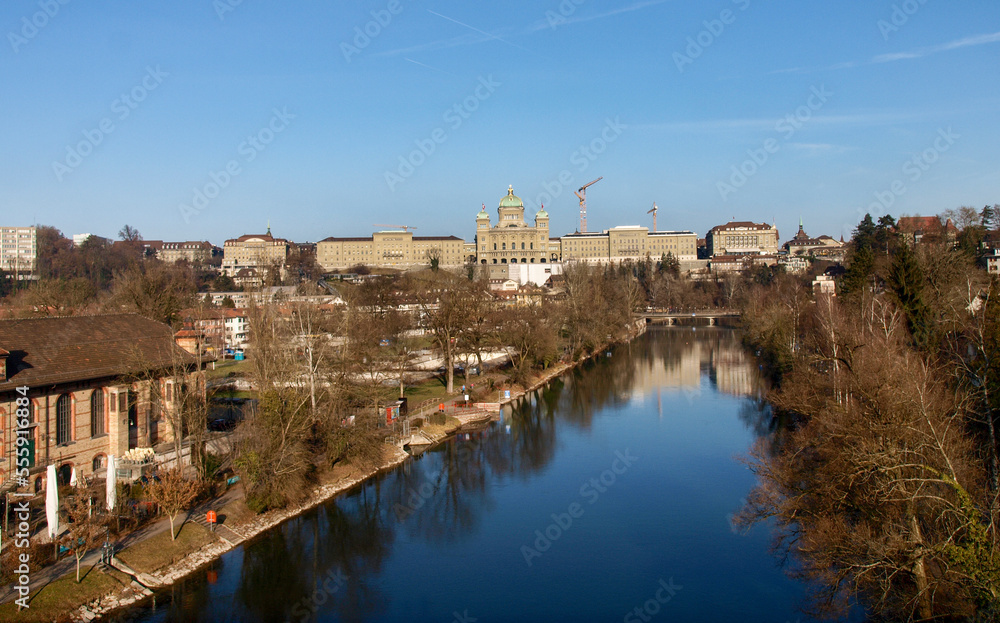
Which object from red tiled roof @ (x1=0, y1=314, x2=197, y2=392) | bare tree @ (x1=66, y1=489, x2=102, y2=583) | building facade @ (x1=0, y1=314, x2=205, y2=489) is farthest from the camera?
red tiled roof @ (x1=0, y1=314, x2=197, y2=392)

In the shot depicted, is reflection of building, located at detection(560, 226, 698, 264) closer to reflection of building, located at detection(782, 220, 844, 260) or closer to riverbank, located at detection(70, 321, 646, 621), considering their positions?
reflection of building, located at detection(782, 220, 844, 260)

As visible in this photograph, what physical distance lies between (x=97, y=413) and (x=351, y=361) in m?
7.37

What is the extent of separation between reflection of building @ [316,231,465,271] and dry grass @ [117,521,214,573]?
276 feet

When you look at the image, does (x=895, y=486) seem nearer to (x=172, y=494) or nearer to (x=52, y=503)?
(x=172, y=494)

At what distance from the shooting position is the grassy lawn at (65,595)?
8945 mm

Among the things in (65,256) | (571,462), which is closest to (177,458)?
(571,462)

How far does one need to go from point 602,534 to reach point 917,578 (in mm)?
5425

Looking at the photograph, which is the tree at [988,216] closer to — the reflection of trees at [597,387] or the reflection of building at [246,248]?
the reflection of trees at [597,387]

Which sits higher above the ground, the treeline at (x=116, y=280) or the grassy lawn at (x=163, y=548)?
the treeline at (x=116, y=280)

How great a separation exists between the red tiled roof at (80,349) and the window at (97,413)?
416mm

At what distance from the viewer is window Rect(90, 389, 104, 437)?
45.9 feet

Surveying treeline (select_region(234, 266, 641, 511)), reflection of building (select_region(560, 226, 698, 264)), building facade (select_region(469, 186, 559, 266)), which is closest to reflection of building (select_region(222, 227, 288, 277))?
building facade (select_region(469, 186, 559, 266))

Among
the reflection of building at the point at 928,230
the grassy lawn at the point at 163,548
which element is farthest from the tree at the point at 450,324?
the reflection of building at the point at 928,230

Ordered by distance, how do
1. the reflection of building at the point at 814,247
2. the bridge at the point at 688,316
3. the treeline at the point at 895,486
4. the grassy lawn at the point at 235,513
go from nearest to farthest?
1. the treeline at the point at 895,486
2. the grassy lawn at the point at 235,513
3. the bridge at the point at 688,316
4. the reflection of building at the point at 814,247
